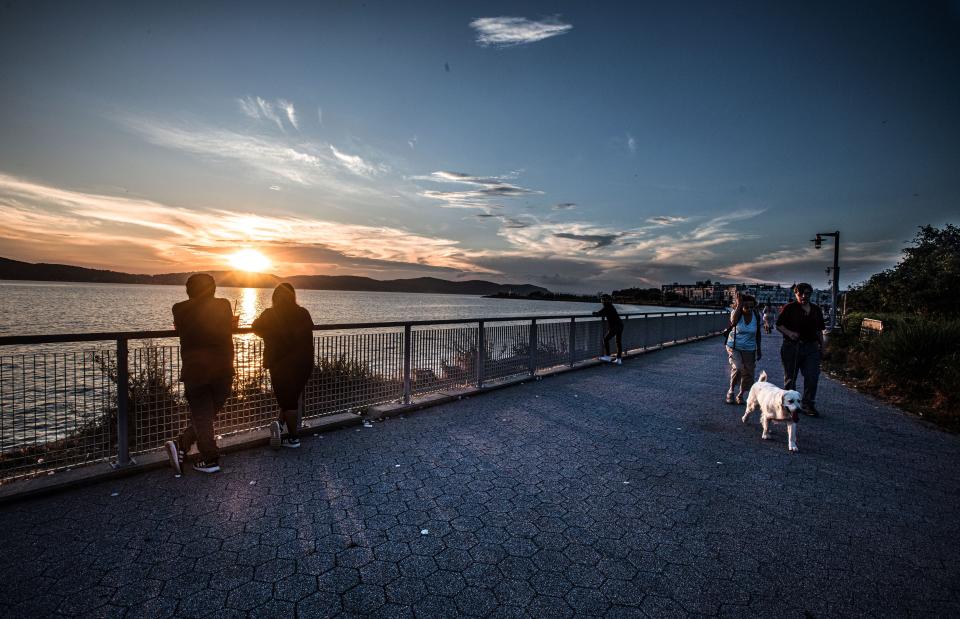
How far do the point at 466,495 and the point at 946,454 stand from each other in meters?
6.24

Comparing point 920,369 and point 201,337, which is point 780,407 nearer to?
point 920,369

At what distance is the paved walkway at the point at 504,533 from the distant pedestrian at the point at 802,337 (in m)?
1.73

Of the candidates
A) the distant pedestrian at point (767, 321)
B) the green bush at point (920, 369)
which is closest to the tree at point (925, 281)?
the distant pedestrian at point (767, 321)

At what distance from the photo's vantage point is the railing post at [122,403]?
173 inches

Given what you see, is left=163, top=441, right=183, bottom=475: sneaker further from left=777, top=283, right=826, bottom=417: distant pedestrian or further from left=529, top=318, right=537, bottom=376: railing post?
left=777, top=283, right=826, bottom=417: distant pedestrian

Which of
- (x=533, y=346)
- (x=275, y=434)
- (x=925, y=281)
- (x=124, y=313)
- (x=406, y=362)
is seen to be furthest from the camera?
(x=124, y=313)

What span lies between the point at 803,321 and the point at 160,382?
901cm

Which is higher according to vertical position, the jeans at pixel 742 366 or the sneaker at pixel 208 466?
the jeans at pixel 742 366

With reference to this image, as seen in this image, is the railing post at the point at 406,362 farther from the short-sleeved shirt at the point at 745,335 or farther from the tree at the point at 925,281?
the tree at the point at 925,281

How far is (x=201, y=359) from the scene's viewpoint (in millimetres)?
4523

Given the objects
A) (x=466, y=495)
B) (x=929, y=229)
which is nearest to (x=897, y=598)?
(x=466, y=495)

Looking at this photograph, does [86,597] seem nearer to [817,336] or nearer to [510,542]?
[510,542]

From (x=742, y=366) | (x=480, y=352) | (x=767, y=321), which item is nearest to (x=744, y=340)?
(x=742, y=366)

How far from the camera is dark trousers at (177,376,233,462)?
4.52 m
